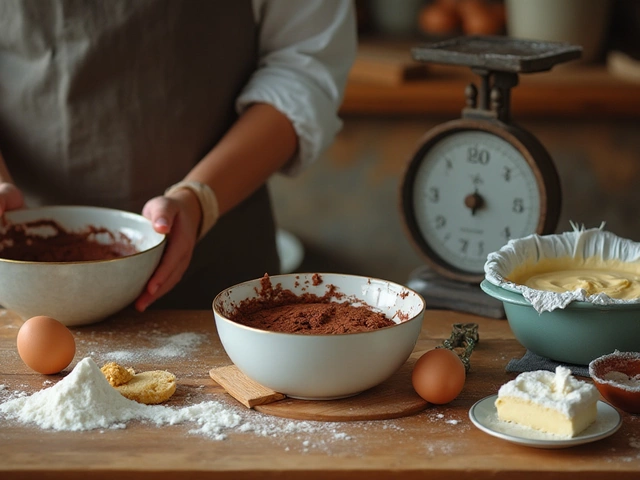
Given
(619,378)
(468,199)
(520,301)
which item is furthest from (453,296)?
(619,378)

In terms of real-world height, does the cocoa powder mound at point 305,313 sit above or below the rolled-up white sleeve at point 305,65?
below

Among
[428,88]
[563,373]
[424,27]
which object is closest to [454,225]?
[563,373]

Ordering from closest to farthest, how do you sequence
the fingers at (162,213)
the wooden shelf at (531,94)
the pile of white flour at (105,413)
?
the pile of white flour at (105,413) < the fingers at (162,213) < the wooden shelf at (531,94)

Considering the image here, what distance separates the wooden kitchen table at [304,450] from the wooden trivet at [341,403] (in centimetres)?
1

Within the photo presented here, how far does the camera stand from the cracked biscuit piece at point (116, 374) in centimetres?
117

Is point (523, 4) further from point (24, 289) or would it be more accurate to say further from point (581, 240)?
point (24, 289)

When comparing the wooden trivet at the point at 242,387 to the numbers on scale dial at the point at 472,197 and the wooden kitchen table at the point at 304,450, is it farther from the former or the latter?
the numbers on scale dial at the point at 472,197

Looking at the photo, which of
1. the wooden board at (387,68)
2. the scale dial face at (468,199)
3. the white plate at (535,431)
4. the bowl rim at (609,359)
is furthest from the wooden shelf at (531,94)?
the white plate at (535,431)

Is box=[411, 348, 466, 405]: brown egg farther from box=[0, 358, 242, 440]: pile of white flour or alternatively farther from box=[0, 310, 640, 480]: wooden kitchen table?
box=[0, 358, 242, 440]: pile of white flour

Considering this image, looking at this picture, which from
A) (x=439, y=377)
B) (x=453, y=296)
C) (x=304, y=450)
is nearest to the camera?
(x=304, y=450)

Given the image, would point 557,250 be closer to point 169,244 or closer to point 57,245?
point 169,244

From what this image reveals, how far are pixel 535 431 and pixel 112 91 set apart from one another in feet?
3.51

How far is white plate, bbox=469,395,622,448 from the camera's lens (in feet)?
3.25

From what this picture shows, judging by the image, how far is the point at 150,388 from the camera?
115 cm
